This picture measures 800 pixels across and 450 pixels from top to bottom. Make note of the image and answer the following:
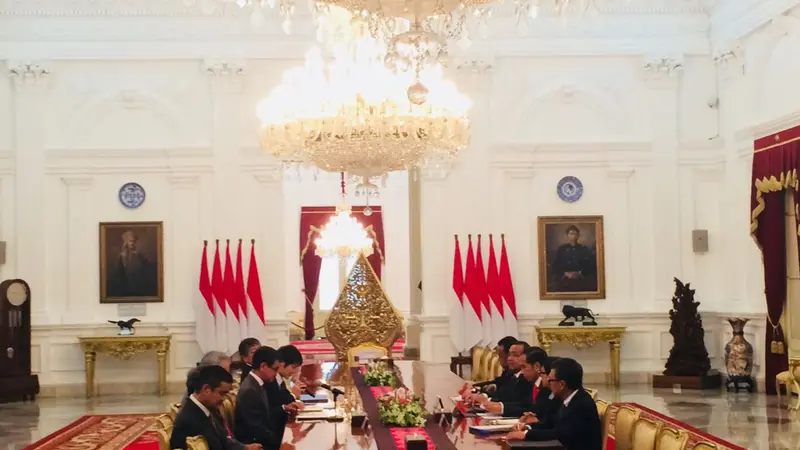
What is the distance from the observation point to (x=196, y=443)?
5090 mm

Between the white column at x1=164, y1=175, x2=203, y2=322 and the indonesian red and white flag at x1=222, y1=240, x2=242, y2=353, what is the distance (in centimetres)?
55

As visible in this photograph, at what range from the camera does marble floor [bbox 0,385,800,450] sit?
10.2m

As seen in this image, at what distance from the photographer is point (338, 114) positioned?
27.9 ft

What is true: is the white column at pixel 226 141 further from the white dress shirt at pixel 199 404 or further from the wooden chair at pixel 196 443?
the wooden chair at pixel 196 443

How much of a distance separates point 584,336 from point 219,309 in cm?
519

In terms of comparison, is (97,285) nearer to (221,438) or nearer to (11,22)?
(11,22)

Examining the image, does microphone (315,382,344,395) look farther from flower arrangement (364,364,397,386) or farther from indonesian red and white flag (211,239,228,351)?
indonesian red and white flag (211,239,228,351)

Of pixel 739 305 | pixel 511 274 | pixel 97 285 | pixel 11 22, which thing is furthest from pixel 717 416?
pixel 11 22

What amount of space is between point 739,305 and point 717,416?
3.22m

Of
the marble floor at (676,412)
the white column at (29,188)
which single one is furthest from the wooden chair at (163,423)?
the white column at (29,188)

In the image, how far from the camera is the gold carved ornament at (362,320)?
399 inches

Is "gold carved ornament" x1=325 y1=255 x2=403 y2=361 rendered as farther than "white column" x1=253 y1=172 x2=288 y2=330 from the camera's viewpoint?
No

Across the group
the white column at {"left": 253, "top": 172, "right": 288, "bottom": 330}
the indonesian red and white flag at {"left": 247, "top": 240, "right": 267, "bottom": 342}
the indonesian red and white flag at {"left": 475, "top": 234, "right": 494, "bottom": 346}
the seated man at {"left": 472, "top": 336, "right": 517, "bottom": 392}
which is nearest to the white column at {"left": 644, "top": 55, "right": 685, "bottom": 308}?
the indonesian red and white flag at {"left": 475, "top": 234, "right": 494, "bottom": 346}

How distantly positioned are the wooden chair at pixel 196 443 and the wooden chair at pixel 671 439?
7.60 ft
